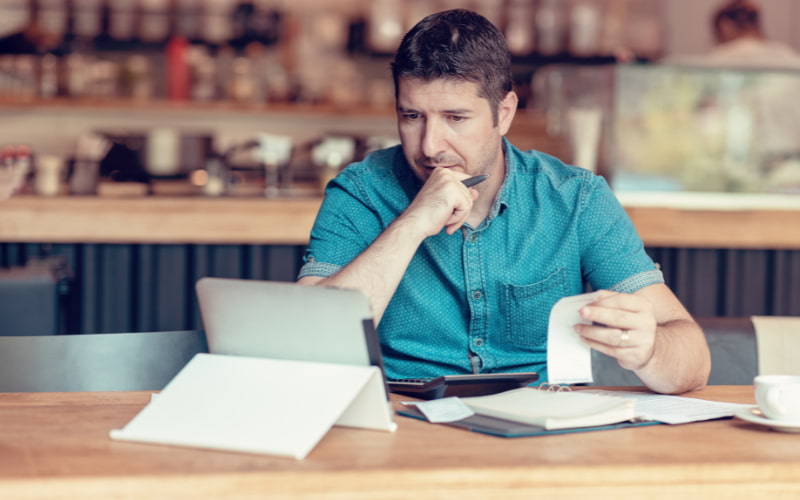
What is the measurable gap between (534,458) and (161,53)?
4832mm

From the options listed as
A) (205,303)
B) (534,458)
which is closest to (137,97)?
(205,303)

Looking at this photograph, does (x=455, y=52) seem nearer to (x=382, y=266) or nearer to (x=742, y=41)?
(x=382, y=266)

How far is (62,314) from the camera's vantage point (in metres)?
2.88

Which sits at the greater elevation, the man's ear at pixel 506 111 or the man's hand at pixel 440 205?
the man's ear at pixel 506 111

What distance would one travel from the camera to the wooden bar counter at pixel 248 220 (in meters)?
3.29

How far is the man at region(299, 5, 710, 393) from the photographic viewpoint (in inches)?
69.9

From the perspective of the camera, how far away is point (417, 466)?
1057 millimetres

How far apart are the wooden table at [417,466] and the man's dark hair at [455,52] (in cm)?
75

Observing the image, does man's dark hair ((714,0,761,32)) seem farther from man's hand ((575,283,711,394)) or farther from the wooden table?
the wooden table

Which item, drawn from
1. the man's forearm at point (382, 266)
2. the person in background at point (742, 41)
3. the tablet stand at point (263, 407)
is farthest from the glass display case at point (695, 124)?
the tablet stand at point (263, 407)

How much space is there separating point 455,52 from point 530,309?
484 millimetres

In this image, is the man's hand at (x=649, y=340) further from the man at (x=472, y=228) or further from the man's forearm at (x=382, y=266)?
the man's forearm at (x=382, y=266)

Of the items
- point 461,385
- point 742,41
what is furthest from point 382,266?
point 742,41

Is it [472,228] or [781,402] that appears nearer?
[781,402]
